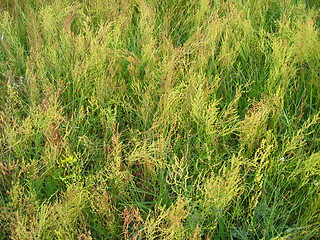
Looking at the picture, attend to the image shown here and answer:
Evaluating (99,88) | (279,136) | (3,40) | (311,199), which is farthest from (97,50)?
(311,199)

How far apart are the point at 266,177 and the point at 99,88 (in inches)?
45.5

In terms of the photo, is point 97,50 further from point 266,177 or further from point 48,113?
point 266,177

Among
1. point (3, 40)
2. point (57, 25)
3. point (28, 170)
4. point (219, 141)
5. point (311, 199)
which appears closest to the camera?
point (311, 199)

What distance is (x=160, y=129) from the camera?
1.65m

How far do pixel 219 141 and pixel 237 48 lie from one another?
731 millimetres

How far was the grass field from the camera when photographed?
1.41 m

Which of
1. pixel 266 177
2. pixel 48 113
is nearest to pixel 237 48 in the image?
pixel 266 177

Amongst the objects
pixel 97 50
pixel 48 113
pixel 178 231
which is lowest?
pixel 178 231

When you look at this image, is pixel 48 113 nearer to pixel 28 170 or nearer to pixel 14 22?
pixel 28 170

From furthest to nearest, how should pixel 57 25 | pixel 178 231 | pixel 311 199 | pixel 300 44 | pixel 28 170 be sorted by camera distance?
pixel 57 25 < pixel 300 44 < pixel 28 170 < pixel 311 199 < pixel 178 231

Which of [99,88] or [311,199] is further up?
[99,88]

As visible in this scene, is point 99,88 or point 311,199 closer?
point 311,199

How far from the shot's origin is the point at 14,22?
8.84 ft

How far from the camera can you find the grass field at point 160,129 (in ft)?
4.62
